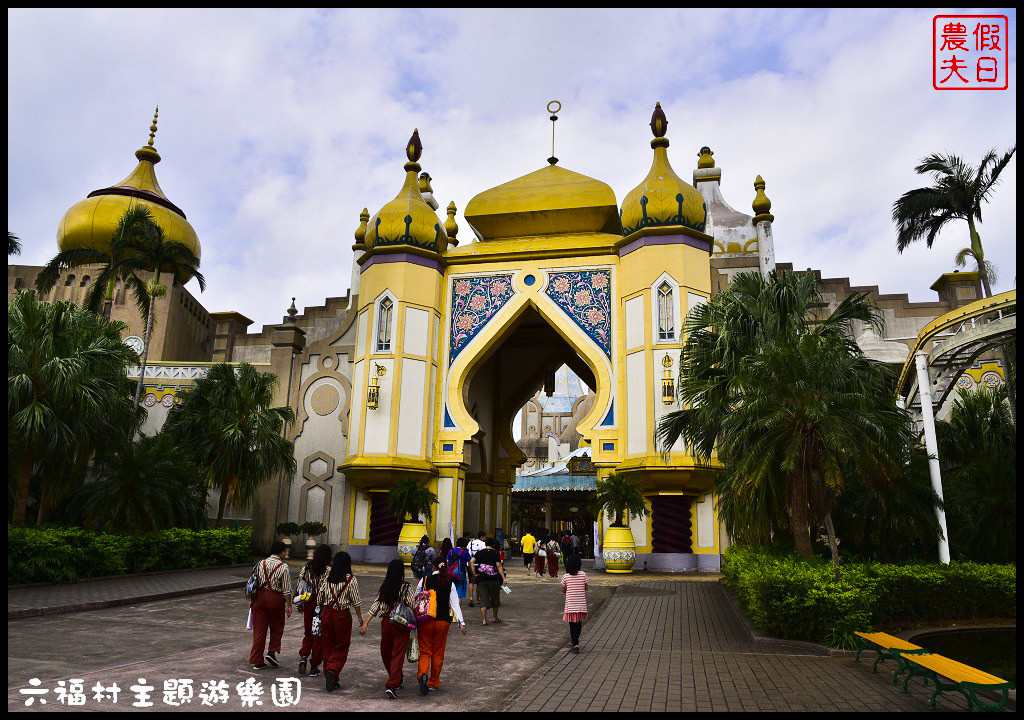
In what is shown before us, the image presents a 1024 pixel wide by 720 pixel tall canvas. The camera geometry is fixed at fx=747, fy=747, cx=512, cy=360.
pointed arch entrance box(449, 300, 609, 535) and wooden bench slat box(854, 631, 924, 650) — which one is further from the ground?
pointed arch entrance box(449, 300, 609, 535)

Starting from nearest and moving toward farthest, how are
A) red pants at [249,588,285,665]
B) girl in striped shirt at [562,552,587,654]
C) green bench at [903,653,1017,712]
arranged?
green bench at [903,653,1017,712], red pants at [249,588,285,665], girl in striped shirt at [562,552,587,654]

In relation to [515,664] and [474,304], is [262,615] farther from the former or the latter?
[474,304]

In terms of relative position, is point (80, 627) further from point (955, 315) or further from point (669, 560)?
point (669, 560)

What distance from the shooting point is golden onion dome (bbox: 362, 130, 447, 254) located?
87.1ft

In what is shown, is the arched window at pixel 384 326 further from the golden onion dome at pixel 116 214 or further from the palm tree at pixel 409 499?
the golden onion dome at pixel 116 214

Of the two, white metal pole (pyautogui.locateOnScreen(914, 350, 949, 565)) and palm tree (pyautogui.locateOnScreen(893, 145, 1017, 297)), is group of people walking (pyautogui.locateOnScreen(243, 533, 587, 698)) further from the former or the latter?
palm tree (pyautogui.locateOnScreen(893, 145, 1017, 297))

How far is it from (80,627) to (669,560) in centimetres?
1650

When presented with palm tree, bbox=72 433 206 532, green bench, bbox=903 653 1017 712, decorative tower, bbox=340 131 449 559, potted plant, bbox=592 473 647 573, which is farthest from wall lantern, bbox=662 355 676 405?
green bench, bbox=903 653 1017 712

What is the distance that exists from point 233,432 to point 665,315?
44.6ft

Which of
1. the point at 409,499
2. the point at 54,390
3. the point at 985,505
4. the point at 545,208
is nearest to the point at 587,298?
the point at 545,208

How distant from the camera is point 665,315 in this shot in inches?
947

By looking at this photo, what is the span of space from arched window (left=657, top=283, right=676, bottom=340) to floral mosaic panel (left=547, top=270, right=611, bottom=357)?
84.6 inches

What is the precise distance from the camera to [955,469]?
1475cm

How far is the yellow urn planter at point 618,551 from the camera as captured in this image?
21.5m
